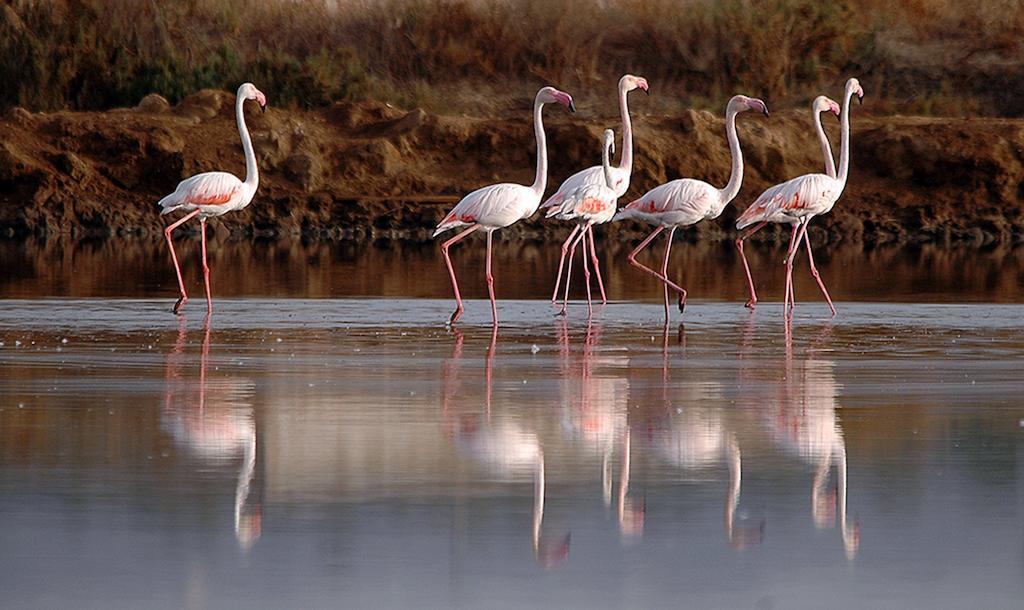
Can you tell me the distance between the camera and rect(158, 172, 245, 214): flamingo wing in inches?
826

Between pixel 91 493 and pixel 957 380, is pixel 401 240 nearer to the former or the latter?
pixel 957 380

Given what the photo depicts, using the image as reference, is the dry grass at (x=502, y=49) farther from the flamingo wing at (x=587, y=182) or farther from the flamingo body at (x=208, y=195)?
Answer: the flamingo wing at (x=587, y=182)

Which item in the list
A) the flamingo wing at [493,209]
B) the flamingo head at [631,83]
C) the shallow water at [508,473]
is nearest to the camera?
the shallow water at [508,473]

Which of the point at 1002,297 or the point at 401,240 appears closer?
the point at 1002,297

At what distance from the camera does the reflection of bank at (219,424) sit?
798cm

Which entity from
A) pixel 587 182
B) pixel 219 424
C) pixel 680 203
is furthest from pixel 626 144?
pixel 219 424

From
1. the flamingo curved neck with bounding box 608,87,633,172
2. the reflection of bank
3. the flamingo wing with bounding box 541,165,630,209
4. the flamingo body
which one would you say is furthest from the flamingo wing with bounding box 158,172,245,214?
the reflection of bank

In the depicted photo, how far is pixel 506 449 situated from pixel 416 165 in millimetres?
35154

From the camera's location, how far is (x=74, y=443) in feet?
31.8

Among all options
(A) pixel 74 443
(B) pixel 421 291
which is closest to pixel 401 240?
(B) pixel 421 291

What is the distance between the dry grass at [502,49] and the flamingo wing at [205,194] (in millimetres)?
29282

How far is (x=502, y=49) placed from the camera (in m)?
60.1

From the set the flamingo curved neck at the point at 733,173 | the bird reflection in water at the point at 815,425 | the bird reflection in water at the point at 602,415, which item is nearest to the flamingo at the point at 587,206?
the flamingo curved neck at the point at 733,173

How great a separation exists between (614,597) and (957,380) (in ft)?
22.4
